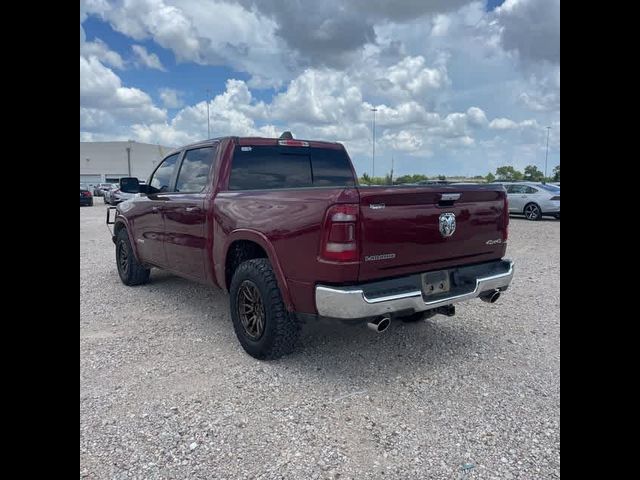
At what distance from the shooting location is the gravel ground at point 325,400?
2.43 m

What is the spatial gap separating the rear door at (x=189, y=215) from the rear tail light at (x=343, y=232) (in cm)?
177

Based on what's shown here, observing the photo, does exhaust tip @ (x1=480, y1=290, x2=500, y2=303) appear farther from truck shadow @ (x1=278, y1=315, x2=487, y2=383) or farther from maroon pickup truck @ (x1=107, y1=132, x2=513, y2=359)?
truck shadow @ (x1=278, y1=315, x2=487, y2=383)

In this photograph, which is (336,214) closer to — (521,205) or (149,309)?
(149,309)

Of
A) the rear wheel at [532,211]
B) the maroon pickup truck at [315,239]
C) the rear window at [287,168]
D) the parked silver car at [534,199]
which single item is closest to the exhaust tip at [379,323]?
the maroon pickup truck at [315,239]

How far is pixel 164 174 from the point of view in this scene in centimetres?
559

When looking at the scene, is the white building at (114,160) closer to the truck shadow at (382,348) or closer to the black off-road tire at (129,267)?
the black off-road tire at (129,267)

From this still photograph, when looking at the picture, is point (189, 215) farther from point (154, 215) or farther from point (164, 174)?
point (164, 174)

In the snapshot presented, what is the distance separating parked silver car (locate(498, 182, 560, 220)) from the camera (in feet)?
53.0

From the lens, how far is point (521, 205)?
55.5 ft

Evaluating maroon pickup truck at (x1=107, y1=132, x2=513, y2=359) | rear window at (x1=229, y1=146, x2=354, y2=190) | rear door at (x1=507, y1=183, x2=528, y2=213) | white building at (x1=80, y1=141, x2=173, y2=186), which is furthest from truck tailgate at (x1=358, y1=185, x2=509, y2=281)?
white building at (x1=80, y1=141, x2=173, y2=186)
